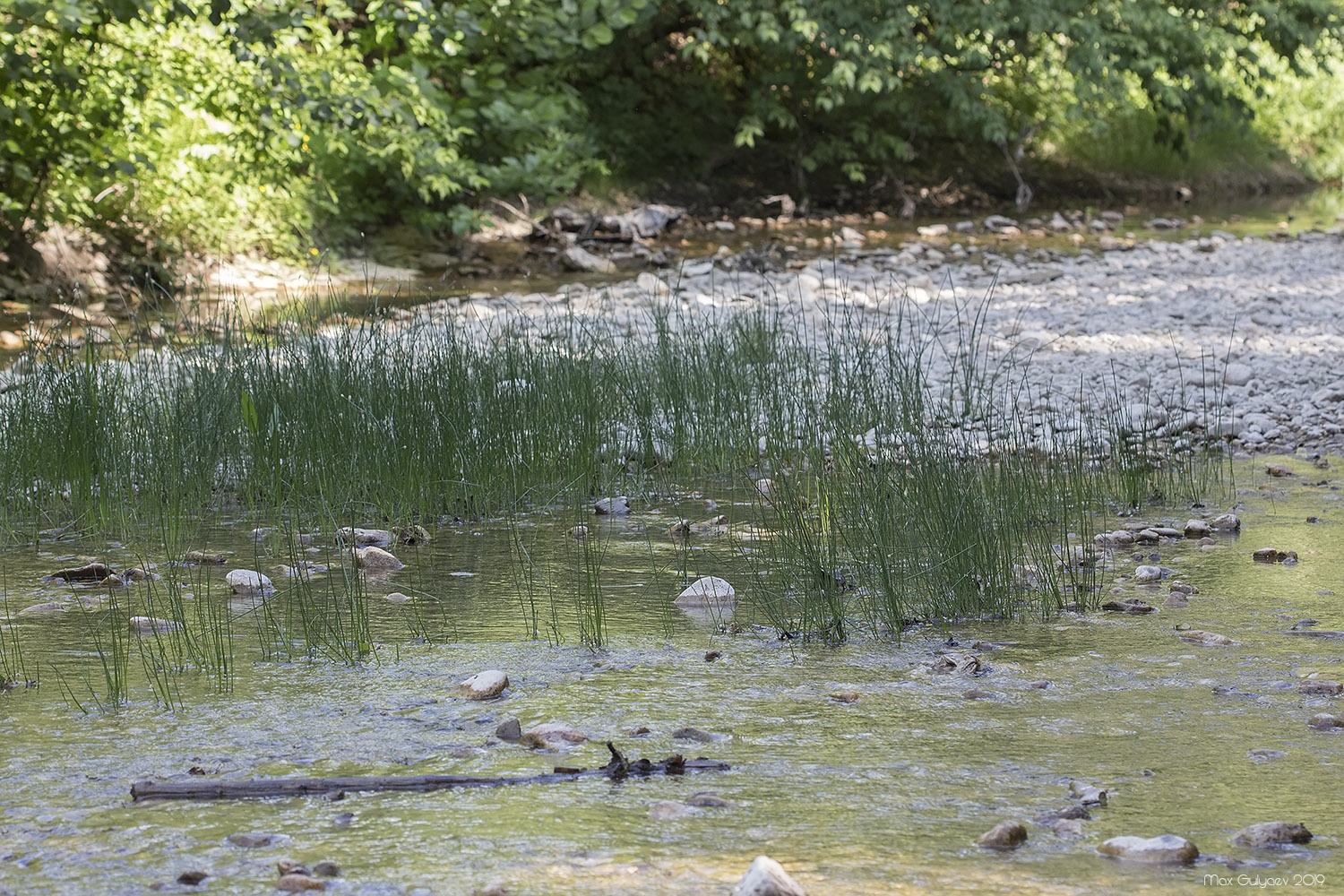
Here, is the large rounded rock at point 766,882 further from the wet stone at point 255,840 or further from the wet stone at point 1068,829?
the wet stone at point 255,840

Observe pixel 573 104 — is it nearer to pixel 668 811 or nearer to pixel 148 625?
pixel 148 625

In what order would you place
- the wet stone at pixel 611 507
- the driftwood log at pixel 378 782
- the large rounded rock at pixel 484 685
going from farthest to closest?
the wet stone at pixel 611 507, the large rounded rock at pixel 484 685, the driftwood log at pixel 378 782

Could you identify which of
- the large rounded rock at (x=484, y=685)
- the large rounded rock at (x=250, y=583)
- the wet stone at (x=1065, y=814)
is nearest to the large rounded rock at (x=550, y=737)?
the large rounded rock at (x=484, y=685)

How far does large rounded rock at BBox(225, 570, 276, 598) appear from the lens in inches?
156

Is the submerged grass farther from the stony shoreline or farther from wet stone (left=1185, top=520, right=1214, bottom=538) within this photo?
wet stone (left=1185, top=520, right=1214, bottom=538)

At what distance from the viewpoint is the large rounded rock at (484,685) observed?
3041 millimetres

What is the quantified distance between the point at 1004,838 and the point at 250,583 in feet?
8.33

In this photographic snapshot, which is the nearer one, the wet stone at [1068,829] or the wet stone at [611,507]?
the wet stone at [1068,829]

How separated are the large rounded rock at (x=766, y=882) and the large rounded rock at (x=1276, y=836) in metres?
0.80

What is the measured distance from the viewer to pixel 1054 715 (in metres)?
2.86

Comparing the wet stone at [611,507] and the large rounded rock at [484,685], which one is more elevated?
the wet stone at [611,507]

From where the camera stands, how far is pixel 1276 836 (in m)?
2.21

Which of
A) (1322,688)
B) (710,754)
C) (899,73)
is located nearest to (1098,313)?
(1322,688)

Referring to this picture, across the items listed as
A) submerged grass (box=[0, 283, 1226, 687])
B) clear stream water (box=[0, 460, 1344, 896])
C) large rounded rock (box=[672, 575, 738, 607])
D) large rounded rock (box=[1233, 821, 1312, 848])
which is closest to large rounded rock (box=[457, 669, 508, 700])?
clear stream water (box=[0, 460, 1344, 896])
